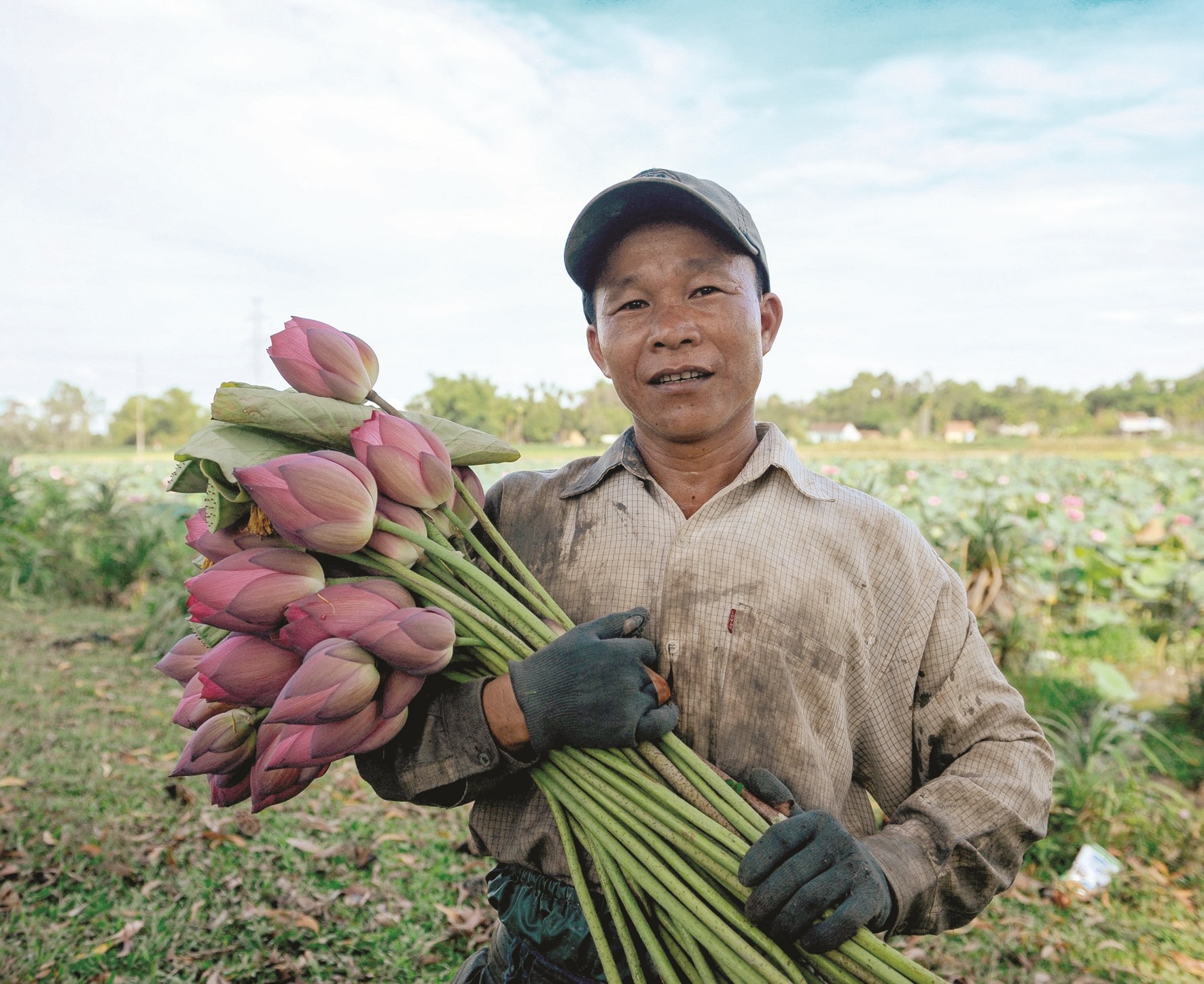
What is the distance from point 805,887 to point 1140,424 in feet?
238

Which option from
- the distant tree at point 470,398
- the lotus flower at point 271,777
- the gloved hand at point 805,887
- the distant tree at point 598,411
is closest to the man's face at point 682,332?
the gloved hand at point 805,887

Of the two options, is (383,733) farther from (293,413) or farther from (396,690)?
(293,413)

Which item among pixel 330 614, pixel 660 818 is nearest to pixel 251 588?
pixel 330 614

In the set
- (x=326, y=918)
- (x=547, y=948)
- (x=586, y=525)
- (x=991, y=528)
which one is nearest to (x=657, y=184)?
(x=586, y=525)

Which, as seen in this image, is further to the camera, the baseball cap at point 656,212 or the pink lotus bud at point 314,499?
the baseball cap at point 656,212

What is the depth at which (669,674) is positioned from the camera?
4.73 feet

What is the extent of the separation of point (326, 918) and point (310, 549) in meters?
2.42

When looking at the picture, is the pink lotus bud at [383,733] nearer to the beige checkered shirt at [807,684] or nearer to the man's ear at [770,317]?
the beige checkered shirt at [807,684]

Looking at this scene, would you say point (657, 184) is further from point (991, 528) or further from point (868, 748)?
point (991, 528)

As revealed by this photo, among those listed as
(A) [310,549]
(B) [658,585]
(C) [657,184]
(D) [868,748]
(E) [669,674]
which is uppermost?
(C) [657,184]

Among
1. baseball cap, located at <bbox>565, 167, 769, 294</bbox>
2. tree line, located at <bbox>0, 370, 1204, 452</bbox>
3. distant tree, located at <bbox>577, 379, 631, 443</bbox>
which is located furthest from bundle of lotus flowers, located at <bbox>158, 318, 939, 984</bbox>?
tree line, located at <bbox>0, 370, 1204, 452</bbox>

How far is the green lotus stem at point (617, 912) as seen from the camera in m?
1.14

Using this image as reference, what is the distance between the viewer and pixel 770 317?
68.6 inches

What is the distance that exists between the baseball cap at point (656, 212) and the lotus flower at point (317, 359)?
52 centimetres
